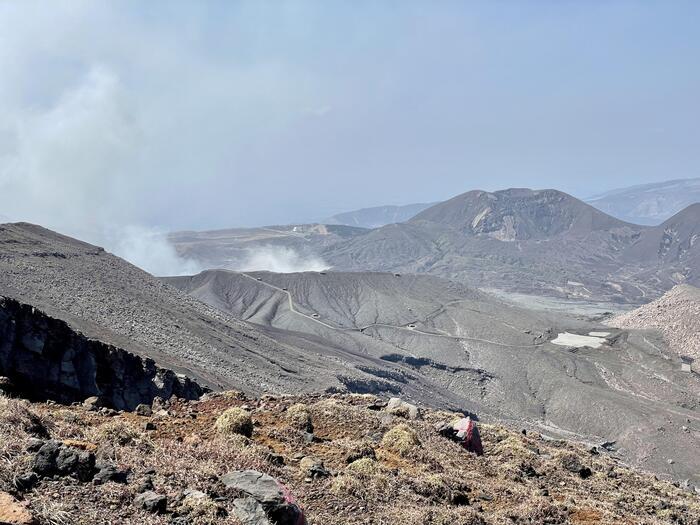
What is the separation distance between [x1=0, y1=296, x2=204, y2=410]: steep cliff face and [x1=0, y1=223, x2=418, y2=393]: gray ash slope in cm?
941

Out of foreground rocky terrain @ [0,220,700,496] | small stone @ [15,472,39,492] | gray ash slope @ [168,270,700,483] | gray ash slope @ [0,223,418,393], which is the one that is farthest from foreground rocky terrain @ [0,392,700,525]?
gray ash slope @ [168,270,700,483]

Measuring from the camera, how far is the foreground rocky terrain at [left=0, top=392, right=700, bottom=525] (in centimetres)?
688

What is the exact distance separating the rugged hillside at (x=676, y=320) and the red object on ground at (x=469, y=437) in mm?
84362

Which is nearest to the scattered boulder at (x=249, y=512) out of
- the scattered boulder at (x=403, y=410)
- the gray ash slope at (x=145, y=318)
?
the scattered boulder at (x=403, y=410)

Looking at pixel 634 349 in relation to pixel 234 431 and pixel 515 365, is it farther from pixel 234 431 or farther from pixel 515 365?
pixel 234 431

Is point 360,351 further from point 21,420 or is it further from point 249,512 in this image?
point 249,512

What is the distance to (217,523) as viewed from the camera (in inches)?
268

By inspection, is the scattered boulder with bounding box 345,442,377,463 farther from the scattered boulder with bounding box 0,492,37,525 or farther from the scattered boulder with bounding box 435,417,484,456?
the scattered boulder with bounding box 0,492,37,525

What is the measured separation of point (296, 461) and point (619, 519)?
656 cm

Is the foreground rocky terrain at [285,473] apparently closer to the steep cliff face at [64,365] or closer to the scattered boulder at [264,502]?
the scattered boulder at [264,502]

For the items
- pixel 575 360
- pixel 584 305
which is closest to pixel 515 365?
pixel 575 360

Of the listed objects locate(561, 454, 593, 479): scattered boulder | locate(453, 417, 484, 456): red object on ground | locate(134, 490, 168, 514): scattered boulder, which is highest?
locate(134, 490, 168, 514): scattered boulder

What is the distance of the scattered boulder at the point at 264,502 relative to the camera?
705 cm

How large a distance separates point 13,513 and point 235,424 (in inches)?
254
